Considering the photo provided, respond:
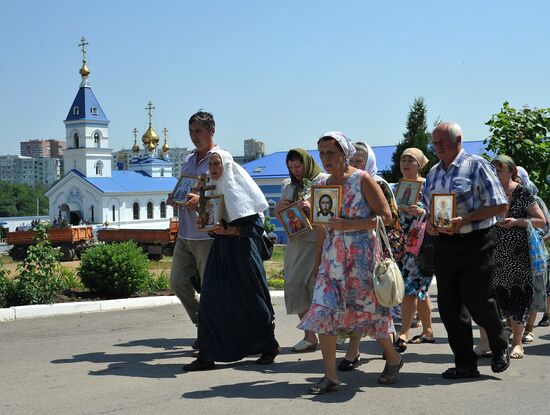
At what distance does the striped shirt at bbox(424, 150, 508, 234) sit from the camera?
239 inches

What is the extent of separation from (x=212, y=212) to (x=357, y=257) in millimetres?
1521

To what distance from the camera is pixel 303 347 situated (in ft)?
24.7

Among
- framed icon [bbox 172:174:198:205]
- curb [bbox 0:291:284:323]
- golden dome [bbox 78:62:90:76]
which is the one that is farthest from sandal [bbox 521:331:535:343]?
golden dome [bbox 78:62:90:76]

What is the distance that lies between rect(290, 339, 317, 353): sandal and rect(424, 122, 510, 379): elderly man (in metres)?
1.62

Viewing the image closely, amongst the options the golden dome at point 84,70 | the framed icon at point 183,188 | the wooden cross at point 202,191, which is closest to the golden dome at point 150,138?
the golden dome at point 84,70

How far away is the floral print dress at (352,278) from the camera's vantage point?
19.1 ft

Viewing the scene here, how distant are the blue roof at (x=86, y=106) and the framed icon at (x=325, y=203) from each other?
76365 mm

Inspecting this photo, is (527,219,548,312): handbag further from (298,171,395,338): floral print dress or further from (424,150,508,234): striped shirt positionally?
(298,171,395,338): floral print dress

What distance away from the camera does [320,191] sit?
5.86 metres

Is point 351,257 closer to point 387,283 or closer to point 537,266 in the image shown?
point 387,283

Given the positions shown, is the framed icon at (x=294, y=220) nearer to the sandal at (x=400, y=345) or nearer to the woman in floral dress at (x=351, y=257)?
the woman in floral dress at (x=351, y=257)

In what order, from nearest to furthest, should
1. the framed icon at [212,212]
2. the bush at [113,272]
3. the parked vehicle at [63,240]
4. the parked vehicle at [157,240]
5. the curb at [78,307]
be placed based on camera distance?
the framed icon at [212,212] < the curb at [78,307] < the bush at [113,272] < the parked vehicle at [157,240] < the parked vehicle at [63,240]

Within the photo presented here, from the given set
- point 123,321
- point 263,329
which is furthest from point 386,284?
point 123,321

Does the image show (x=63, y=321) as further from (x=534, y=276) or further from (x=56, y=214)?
(x=56, y=214)
